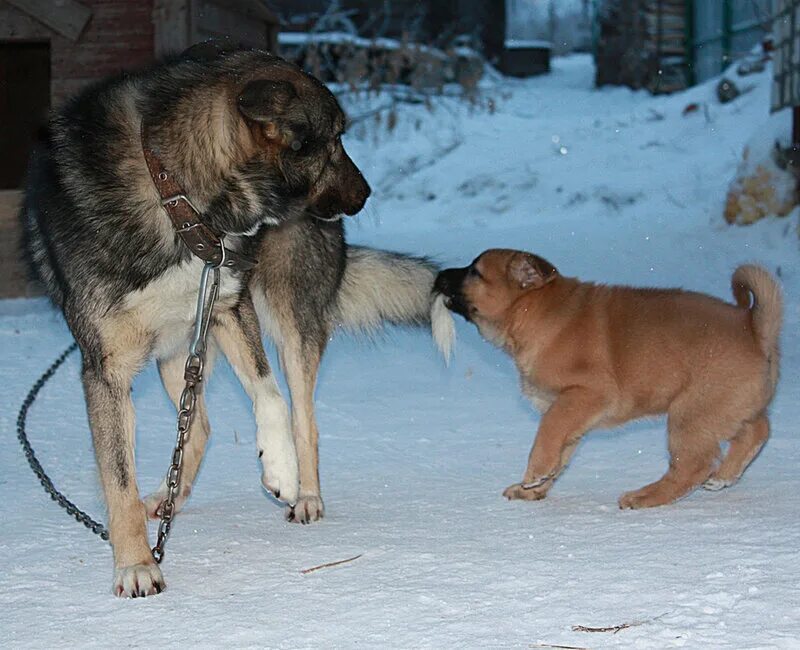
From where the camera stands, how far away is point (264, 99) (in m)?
3.31

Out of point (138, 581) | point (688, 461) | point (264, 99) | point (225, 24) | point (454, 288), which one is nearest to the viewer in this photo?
point (138, 581)

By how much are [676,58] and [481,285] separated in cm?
1583

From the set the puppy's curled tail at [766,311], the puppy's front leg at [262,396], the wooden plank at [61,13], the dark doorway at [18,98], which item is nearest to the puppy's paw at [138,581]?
the puppy's front leg at [262,396]

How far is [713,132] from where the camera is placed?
13797 mm

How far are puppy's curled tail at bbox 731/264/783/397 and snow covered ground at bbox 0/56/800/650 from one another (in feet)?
1.59

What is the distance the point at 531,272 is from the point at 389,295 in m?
0.65

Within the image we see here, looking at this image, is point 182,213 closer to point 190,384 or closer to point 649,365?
point 190,384

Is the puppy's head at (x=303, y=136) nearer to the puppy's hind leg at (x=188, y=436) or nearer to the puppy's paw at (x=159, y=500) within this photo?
the puppy's hind leg at (x=188, y=436)

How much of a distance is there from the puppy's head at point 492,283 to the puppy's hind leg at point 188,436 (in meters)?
1.03

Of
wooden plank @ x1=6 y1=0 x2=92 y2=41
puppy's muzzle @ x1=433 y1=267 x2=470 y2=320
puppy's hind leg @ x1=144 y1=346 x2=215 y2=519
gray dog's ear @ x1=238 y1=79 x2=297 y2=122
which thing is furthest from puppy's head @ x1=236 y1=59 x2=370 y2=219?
wooden plank @ x1=6 y1=0 x2=92 y2=41

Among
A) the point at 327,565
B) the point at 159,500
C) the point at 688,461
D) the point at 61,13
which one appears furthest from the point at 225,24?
the point at 327,565

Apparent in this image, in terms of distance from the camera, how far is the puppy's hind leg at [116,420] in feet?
11.0

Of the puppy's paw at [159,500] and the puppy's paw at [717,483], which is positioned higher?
the puppy's paw at [717,483]

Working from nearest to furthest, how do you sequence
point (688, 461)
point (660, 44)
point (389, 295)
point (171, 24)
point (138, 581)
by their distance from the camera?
1. point (138, 581)
2. point (688, 461)
3. point (389, 295)
4. point (171, 24)
5. point (660, 44)
